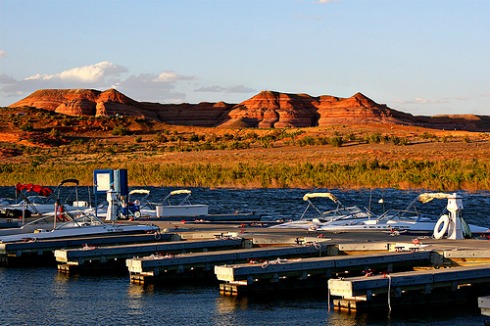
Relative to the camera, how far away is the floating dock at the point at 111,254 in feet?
103

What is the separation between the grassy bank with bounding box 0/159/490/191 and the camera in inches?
2594

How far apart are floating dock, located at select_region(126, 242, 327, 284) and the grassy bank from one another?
3470cm

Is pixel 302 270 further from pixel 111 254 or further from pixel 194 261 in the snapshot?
pixel 111 254

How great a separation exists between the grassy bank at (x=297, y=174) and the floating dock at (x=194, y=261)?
34699 millimetres

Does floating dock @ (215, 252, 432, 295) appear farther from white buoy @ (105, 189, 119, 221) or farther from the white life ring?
→ white buoy @ (105, 189, 119, 221)

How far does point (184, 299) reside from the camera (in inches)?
1053

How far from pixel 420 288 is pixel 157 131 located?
415ft

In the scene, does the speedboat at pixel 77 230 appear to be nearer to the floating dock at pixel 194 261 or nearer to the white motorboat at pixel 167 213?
the white motorboat at pixel 167 213

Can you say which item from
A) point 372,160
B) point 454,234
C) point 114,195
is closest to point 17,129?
point 372,160

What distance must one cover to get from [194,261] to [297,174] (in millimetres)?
45708

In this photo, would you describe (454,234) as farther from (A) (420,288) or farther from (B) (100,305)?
(B) (100,305)

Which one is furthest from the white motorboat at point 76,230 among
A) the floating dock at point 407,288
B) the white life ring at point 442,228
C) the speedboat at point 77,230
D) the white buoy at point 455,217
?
the floating dock at point 407,288

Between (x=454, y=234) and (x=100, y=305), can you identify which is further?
(x=454, y=234)

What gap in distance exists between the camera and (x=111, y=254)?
104 ft
